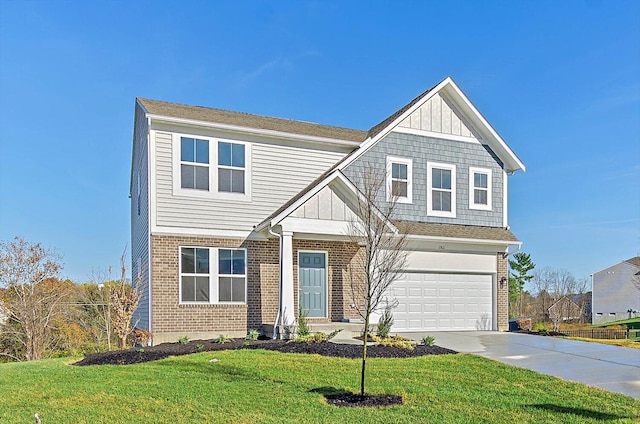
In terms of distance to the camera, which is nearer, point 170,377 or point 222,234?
point 170,377

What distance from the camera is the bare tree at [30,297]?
15.9m

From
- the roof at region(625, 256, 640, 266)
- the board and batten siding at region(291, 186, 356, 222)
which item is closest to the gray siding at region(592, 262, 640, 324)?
the roof at region(625, 256, 640, 266)

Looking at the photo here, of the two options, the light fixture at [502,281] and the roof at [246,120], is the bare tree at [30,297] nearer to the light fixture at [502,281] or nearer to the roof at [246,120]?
the roof at [246,120]

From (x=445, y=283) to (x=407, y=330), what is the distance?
2111 millimetres

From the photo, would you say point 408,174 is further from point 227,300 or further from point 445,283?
point 227,300

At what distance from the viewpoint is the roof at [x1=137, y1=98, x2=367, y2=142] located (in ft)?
47.8

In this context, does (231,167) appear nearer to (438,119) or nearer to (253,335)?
(253,335)

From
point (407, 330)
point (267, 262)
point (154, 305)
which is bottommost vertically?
point (407, 330)

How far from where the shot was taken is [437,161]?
56.2 feet

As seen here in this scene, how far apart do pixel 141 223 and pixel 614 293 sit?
53.1 m

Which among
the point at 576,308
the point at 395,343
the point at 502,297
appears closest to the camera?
the point at 395,343

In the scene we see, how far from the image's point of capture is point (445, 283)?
16.8m

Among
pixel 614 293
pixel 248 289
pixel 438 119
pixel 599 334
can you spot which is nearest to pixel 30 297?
pixel 248 289

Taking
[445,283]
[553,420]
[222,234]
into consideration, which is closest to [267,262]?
[222,234]
